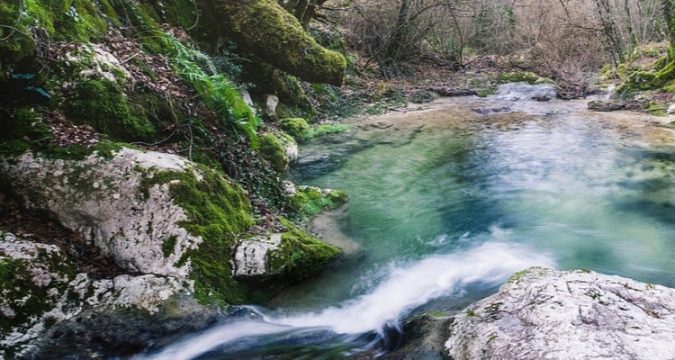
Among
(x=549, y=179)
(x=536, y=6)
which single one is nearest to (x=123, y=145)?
(x=549, y=179)

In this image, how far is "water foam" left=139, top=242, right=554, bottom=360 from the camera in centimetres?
448

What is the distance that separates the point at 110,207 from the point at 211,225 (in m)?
0.99

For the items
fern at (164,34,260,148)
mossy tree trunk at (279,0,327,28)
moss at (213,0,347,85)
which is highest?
mossy tree trunk at (279,0,327,28)

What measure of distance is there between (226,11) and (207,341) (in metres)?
7.02

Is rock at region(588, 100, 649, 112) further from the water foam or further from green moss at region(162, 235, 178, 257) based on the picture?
green moss at region(162, 235, 178, 257)

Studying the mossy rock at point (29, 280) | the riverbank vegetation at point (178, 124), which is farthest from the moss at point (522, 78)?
the mossy rock at point (29, 280)

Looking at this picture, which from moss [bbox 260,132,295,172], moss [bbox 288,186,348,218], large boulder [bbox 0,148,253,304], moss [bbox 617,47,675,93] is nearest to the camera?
large boulder [bbox 0,148,253,304]

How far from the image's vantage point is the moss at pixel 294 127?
448 inches

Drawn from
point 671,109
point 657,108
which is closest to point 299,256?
point 671,109

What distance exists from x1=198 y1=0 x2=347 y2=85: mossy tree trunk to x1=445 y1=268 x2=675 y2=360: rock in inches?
262

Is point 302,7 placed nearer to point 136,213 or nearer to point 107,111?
point 107,111

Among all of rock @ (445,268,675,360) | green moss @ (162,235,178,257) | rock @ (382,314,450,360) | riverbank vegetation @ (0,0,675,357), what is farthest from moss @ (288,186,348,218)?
rock @ (445,268,675,360)

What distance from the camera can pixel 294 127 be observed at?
1146 cm

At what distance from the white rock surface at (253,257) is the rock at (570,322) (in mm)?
1921
